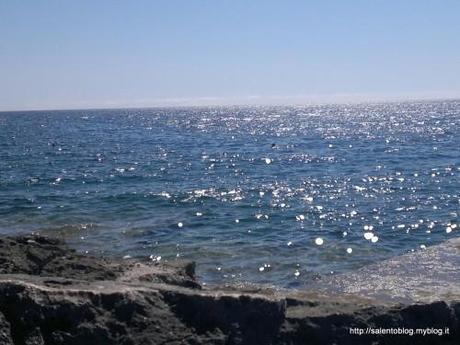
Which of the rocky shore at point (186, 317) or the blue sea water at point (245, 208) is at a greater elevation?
the rocky shore at point (186, 317)

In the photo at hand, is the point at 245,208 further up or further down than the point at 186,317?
further down

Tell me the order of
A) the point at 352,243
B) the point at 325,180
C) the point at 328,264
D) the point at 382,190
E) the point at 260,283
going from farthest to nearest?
the point at 325,180
the point at 382,190
the point at 352,243
the point at 328,264
the point at 260,283

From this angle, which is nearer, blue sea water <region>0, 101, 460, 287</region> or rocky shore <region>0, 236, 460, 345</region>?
rocky shore <region>0, 236, 460, 345</region>

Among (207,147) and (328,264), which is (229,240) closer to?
(328,264)

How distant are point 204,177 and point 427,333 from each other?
25.7 meters

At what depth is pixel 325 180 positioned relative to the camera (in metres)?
31.4

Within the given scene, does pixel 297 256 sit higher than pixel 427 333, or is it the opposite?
pixel 427 333

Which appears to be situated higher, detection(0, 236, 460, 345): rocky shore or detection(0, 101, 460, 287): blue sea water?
detection(0, 236, 460, 345): rocky shore

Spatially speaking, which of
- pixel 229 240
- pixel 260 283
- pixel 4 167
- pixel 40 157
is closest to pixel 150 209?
pixel 229 240

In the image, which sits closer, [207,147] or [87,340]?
[87,340]

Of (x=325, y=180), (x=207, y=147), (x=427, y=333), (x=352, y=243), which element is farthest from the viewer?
(x=207, y=147)

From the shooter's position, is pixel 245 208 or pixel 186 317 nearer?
pixel 186 317

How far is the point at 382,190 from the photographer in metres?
27.5

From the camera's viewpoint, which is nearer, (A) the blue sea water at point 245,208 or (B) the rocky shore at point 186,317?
(B) the rocky shore at point 186,317
